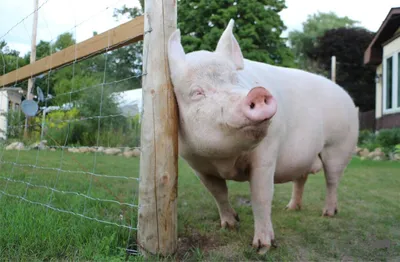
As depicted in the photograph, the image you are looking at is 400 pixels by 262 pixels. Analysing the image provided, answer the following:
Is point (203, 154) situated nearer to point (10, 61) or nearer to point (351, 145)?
point (351, 145)

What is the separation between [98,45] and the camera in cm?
296

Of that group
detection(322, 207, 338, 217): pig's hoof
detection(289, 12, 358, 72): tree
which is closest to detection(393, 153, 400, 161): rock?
detection(322, 207, 338, 217): pig's hoof

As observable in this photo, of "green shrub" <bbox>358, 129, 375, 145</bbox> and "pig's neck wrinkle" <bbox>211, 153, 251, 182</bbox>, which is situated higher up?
"green shrub" <bbox>358, 129, 375, 145</bbox>

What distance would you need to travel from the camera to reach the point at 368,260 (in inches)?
111

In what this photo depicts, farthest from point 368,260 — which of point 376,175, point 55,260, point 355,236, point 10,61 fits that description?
point 376,175

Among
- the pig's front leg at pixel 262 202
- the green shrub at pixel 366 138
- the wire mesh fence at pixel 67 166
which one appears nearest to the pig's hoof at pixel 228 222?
the pig's front leg at pixel 262 202

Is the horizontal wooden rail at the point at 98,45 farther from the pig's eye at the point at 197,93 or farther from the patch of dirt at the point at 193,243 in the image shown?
the patch of dirt at the point at 193,243

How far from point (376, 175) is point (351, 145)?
3.80m

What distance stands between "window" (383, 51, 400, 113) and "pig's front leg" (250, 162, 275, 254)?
11.2 m

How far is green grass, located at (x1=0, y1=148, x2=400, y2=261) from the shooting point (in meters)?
2.54

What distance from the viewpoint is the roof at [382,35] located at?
1299 centimetres

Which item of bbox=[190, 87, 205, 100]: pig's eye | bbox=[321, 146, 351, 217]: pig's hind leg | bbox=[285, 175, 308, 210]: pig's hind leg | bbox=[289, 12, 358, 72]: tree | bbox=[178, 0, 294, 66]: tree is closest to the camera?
bbox=[190, 87, 205, 100]: pig's eye

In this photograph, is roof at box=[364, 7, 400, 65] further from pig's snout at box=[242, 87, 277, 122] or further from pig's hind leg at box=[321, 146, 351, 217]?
pig's snout at box=[242, 87, 277, 122]

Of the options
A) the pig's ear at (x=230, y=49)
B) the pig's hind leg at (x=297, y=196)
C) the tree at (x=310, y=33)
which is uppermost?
the tree at (x=310, y=33)
